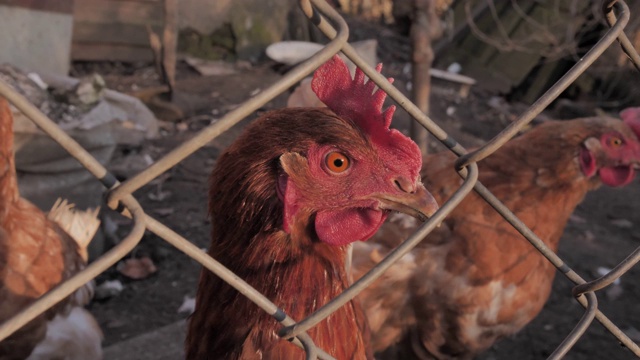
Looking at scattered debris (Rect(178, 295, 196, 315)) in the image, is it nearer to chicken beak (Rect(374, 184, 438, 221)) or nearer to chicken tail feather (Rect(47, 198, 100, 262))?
chicken tail feather (Rect(47, 198, 100, 262))

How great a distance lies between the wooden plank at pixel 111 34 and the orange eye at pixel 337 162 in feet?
19.0

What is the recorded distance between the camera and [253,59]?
23.7ft

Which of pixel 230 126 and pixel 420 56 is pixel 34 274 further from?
pixel 420 56

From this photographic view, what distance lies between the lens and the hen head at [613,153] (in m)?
2.26

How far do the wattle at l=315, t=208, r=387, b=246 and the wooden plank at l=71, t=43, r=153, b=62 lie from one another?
18.8 ft

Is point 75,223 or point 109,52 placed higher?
point 109,52

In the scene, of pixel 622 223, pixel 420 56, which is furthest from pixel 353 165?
pixel 622 223

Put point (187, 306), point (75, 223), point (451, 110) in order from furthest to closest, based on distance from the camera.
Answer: point (451, 110)
point (187, 306)
point (75, 223)

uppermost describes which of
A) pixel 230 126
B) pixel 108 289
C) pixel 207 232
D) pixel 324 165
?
pixel 230 126

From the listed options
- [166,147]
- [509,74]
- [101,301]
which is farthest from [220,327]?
[509,74]

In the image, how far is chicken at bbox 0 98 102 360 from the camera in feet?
5.93

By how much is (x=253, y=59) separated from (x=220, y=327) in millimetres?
6228

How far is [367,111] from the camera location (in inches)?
46.7

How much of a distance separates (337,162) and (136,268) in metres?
2.36
